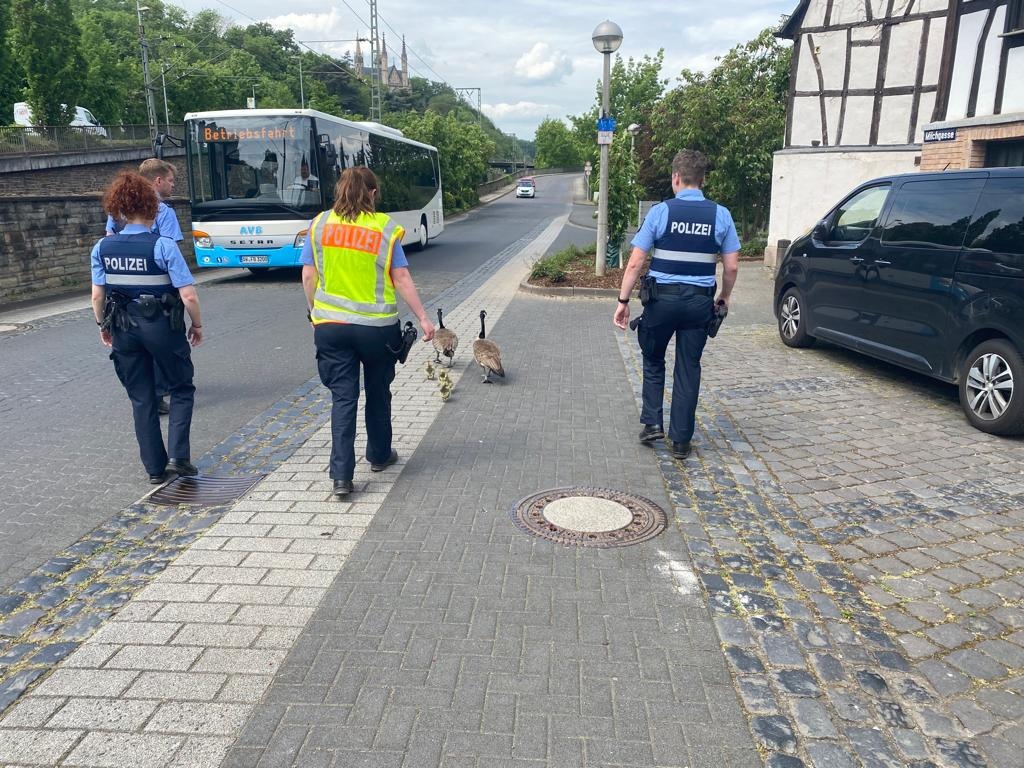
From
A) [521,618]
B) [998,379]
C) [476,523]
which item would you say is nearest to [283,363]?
[476,523]

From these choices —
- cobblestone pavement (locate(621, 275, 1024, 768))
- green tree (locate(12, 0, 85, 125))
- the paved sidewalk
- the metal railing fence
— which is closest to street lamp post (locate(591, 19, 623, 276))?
cobblestone pavement (locate(621, 275, 1024, 768))

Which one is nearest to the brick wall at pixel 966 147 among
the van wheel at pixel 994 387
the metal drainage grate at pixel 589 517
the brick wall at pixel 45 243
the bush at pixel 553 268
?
the bush at pixel 553 268

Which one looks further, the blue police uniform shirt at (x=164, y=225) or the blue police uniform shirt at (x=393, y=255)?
the blue police uniform shirt at (x=164, y=225)

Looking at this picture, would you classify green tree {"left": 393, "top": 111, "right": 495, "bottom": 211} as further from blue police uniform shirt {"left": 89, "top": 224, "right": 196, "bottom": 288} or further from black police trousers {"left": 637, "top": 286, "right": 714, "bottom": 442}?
blue police uniform shirt {"left": 89, "top": 224, "right": 196, "bottom": 288}

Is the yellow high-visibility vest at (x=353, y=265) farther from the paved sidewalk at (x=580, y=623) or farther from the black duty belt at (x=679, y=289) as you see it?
the black duty belt at (x=679, y=289)

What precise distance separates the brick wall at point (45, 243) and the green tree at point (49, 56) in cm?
2374

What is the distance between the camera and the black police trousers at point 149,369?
5.17 m

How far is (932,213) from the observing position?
707cm

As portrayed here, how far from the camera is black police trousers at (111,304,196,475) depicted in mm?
5172

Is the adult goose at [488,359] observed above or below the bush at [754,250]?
below

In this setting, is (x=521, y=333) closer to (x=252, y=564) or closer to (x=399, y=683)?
(x=252, y=564)

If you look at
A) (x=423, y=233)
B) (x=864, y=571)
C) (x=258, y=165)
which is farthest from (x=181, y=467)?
(x=423, y=233)

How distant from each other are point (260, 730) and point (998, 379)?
598 centimetres

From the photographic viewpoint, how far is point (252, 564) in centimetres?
411
